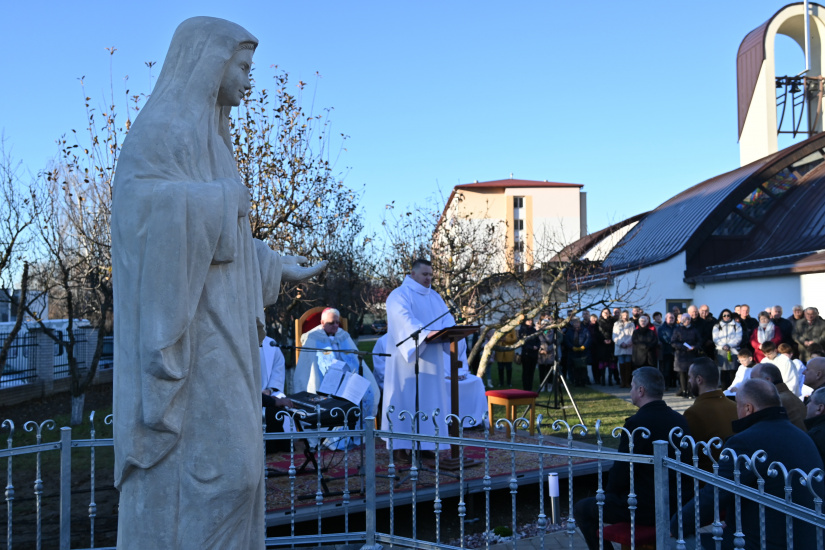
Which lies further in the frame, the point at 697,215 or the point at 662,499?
the point at 697,215

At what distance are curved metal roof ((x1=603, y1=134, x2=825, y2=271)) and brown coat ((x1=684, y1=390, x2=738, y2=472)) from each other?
17867mm

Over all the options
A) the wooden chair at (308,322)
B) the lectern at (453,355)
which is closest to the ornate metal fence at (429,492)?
the lectern at (453,355)

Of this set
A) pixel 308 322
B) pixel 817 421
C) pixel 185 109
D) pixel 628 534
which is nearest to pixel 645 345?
pixel 308 322

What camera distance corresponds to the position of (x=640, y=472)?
16.1ft

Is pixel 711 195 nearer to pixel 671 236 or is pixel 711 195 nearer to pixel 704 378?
pixel 671 236

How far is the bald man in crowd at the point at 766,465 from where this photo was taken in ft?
13.1

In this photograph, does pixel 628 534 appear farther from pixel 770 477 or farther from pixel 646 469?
pixel 770 477

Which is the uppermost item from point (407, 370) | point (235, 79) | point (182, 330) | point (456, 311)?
point (235, 79)

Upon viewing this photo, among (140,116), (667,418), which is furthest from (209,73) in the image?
(667,418)

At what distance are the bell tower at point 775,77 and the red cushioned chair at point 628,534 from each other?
2931cm

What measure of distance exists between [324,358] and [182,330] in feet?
24.8

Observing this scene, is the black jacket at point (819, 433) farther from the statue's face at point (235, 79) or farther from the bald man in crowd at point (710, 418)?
the statue's face at point (235, 79)

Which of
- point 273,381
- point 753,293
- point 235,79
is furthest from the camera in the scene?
point 753,293

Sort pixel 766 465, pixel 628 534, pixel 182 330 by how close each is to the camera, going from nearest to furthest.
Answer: pixel 182 330 → pixel 766 465 → pixel 628 534
